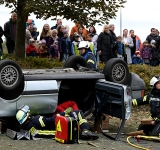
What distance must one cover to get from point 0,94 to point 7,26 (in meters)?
8.33

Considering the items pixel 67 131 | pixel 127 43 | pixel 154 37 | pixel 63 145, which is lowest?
pixel 63 145

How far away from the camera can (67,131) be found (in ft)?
29.0

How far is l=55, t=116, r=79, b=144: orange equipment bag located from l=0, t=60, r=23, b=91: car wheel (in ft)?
3.14

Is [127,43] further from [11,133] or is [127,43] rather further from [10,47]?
[11,133]

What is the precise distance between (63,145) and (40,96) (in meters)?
1.15

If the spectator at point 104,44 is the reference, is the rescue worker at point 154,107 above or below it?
below

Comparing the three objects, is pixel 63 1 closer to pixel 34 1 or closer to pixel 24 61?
pixel 34 1

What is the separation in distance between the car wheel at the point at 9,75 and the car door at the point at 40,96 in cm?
26

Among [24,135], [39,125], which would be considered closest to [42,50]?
[39,125]

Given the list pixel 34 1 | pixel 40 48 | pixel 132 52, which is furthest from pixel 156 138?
pixel 132 52

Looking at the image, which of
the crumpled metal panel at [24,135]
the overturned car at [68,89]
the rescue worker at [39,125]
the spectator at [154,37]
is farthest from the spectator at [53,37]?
the crumpled metal panel at [24,135]

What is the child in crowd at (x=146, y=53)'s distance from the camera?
63.2 feet

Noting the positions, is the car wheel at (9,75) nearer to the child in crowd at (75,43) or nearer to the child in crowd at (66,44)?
the child in crowd at (66,44)

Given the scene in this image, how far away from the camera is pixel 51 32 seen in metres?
17.0
